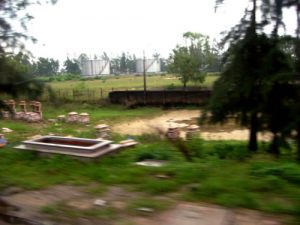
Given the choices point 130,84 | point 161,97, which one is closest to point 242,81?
point 161,97

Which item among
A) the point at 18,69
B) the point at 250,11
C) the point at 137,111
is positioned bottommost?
the point at 137,111

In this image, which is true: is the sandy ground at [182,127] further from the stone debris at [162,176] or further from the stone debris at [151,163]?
the stone debris at [162,176]

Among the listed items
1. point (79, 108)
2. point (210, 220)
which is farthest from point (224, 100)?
point (79, 108)

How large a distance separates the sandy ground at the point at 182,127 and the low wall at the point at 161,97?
1.98 metres

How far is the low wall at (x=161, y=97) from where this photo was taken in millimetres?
37344

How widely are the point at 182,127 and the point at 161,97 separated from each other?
12358 millimetres

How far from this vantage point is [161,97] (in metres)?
38.4

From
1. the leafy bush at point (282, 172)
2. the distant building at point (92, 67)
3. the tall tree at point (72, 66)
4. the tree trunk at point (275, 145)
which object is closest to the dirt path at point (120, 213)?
the leafy bush at point (282, 172)

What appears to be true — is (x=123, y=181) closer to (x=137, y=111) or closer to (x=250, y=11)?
(x=250, y=11)

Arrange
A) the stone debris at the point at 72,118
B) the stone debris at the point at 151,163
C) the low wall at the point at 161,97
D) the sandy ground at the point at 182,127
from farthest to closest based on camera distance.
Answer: the low wall at the point at 161,97, the stone debris at the point at 72,118, the sandy ground at the point at 182,127, the stone debris at the point at 151,163

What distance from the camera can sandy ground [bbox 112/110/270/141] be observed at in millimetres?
22297

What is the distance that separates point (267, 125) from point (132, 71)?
101 m

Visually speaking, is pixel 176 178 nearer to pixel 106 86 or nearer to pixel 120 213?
pixel 120 213

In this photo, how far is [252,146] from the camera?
15.5m
